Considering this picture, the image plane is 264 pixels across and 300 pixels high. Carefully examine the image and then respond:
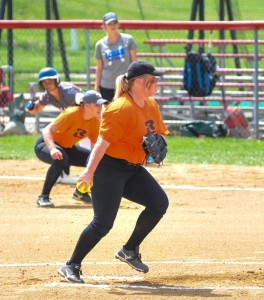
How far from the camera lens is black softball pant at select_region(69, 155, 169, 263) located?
7598mm

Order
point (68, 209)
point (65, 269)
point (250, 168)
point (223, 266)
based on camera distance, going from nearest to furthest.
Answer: point (65, 269) < point (223, 266) < point (68, 209) < point (250, 168)

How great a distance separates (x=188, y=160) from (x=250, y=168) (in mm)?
1075

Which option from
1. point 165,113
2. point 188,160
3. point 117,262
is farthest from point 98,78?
point 117,262

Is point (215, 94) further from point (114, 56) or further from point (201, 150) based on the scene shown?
point (114, 56)

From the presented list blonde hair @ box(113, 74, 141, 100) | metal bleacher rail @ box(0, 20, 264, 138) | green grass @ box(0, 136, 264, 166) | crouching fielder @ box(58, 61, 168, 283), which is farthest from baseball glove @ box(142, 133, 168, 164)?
metal bleacher rail @ box(0, 20, 264, 138)

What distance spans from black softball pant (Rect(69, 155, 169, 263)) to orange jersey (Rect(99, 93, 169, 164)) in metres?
0.09

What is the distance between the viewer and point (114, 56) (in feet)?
49.1

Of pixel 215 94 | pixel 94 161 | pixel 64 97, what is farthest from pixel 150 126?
pixel 215 94

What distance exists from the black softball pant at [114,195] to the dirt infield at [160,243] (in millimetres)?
383

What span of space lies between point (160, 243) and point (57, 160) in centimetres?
248

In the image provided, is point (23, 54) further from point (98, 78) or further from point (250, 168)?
point (250, 168)

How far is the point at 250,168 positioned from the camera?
14320mm

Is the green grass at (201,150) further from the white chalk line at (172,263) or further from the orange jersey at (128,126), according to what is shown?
the orange jersey at (128,126)

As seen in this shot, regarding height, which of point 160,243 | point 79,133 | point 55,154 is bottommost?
point 160,243
